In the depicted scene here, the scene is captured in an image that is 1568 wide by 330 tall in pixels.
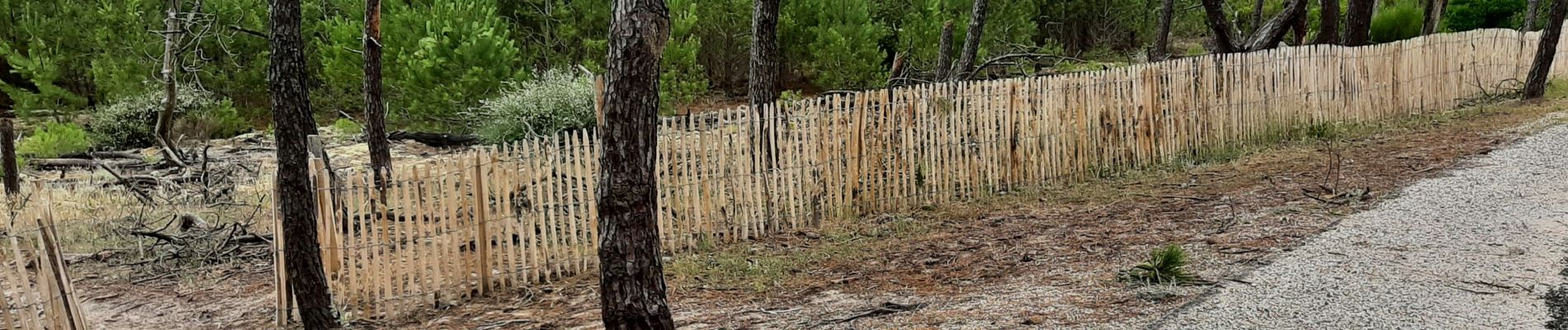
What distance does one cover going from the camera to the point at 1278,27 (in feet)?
40.5

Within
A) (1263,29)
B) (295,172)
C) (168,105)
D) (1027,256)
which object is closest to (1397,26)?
(1263,29)

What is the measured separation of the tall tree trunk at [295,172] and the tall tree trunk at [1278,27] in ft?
31.7

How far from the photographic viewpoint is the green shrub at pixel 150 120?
1658 centimetres

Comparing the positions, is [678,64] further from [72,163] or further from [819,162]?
[819,162]

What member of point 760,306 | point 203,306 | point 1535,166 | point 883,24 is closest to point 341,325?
point 203,306

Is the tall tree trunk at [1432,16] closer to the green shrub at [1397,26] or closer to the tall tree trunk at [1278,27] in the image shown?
the green shrub at [1397,26]

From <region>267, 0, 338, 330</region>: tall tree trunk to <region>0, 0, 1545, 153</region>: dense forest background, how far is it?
8.27m

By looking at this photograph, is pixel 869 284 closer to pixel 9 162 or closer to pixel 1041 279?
pixel 1041 279

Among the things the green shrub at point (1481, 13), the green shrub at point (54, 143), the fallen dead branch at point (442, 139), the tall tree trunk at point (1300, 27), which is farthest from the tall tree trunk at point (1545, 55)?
the green shrub at point (54, 143)

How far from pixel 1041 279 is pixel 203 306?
4512 mm

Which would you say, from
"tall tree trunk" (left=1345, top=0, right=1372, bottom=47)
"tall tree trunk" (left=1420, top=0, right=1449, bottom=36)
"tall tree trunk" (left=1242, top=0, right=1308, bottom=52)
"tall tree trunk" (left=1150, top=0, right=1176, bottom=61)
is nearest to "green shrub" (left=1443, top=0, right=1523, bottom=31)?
"tall tree trunk" (left=1420, top=0, right=1449, bottom=36)

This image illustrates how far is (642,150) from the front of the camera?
4.43 m

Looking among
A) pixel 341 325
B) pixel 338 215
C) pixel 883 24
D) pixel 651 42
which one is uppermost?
pixel 883 24

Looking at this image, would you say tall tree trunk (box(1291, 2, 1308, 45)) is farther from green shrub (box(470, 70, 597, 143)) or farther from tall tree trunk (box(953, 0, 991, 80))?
green shrub (box(470, 70, 597, 143))
